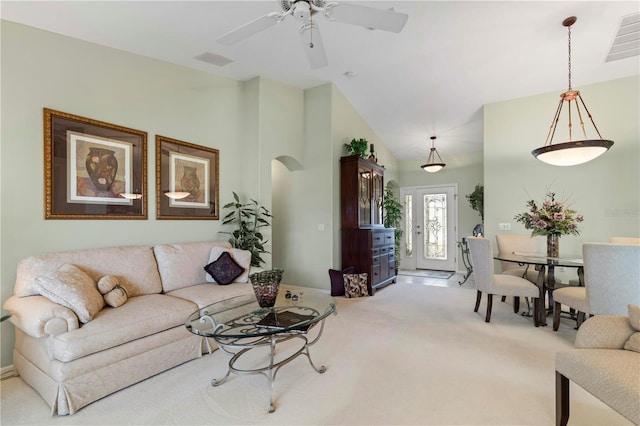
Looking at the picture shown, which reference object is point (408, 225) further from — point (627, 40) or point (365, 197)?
point (627, 40)

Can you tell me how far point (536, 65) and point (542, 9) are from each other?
120 cm

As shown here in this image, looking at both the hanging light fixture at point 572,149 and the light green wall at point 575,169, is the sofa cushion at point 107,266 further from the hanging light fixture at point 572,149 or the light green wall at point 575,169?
the light green wall at point 575,169

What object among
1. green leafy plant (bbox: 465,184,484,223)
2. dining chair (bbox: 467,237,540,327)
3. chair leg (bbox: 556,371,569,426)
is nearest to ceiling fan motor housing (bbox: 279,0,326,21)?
chair leg (bbox: 556,371,569,426)

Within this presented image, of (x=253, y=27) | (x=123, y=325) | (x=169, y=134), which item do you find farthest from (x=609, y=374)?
(x=169, y=134)

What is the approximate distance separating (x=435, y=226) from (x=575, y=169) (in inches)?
129

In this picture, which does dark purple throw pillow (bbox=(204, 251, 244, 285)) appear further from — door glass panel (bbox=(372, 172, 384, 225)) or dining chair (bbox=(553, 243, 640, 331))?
dining chair (bbox=(553, 243, 640, 331))

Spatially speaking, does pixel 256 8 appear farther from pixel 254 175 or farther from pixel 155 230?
pixel 155 230

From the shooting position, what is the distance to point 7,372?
237 cm

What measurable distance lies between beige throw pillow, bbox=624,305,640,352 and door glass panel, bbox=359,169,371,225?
3651 mm

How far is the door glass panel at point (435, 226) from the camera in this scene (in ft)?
24.2

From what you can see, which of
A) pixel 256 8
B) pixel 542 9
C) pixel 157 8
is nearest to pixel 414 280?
pixel 542 9

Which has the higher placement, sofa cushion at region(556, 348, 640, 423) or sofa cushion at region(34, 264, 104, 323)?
sofa cushion at region(34, 264, 104, 323)

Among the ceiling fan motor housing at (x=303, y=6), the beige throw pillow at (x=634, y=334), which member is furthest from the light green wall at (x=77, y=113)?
the beige throw pillow at (x=634, y=334)

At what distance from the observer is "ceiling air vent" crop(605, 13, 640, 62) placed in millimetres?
Result: 3193
